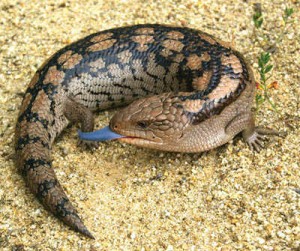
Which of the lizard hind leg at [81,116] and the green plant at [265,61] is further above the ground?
the green plant at [265,61]

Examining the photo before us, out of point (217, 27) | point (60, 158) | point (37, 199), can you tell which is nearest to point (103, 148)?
point (60, 158)

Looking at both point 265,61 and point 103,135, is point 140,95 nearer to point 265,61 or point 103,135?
point 103,135

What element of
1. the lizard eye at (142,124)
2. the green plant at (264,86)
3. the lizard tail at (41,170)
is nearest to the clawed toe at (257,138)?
the green plant at (264,86)

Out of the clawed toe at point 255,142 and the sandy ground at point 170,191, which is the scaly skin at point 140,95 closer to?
the clawed toe at point 255,142

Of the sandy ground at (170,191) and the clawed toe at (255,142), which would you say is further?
the clawed toe at (255,142)

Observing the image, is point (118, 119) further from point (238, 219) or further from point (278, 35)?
point (278, 35)

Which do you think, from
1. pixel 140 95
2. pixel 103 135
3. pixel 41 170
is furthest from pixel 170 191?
pixel 140 95

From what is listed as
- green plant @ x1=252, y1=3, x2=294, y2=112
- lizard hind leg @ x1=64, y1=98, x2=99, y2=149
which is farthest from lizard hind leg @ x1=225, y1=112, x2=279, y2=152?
lizard hind leg @ x1=64, y1=98, x2=99, y2=149
